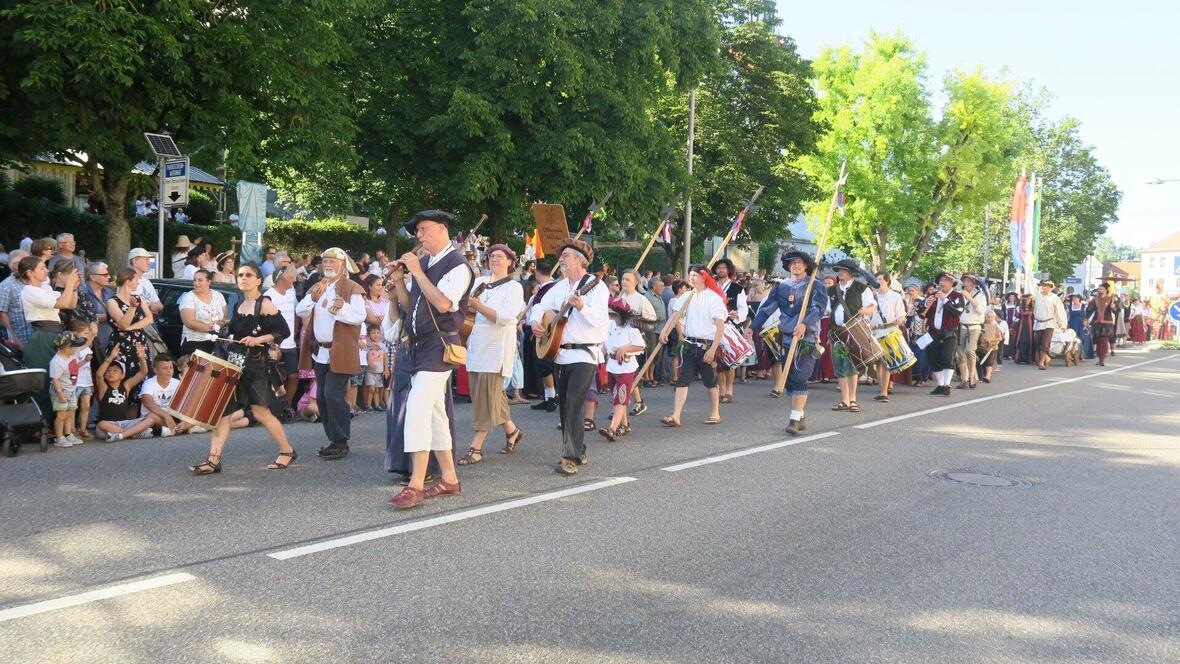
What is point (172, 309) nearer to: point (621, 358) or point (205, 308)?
point (205, 308)

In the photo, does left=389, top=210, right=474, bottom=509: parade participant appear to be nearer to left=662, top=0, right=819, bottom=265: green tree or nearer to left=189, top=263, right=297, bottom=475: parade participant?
left=189, top=263, right=297, bottom=475: parade participant

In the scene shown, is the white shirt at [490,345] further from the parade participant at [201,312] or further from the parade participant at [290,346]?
the parade participant at [290,346]

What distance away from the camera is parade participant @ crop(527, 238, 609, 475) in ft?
27.6

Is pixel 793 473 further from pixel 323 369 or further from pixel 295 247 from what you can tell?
pixel 295 247

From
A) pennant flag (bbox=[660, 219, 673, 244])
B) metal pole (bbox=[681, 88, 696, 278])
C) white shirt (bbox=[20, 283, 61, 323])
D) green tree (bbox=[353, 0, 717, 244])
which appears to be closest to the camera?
white shirt (bbox=[20, 283, 61, 323])

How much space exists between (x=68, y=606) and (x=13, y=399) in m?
5.20

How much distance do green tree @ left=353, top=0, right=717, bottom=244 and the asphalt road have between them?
1575 cm

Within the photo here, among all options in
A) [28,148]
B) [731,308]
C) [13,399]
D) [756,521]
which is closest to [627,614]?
[756,521]

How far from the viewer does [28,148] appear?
19.5 metres

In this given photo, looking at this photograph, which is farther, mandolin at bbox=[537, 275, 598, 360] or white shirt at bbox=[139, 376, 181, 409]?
white shirt at bbox=[139, 376, 181, 409]

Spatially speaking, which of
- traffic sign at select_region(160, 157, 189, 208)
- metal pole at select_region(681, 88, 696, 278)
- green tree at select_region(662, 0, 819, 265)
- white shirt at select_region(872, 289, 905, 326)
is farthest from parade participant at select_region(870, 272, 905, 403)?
green tree at select_region(662, 0, 819, 265)

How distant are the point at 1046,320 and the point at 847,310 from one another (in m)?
12.4

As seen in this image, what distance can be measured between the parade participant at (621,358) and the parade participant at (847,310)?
3608 millimetres

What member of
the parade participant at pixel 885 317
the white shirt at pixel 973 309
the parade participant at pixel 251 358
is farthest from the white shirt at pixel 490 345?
the white shirt at pixel 973 309
